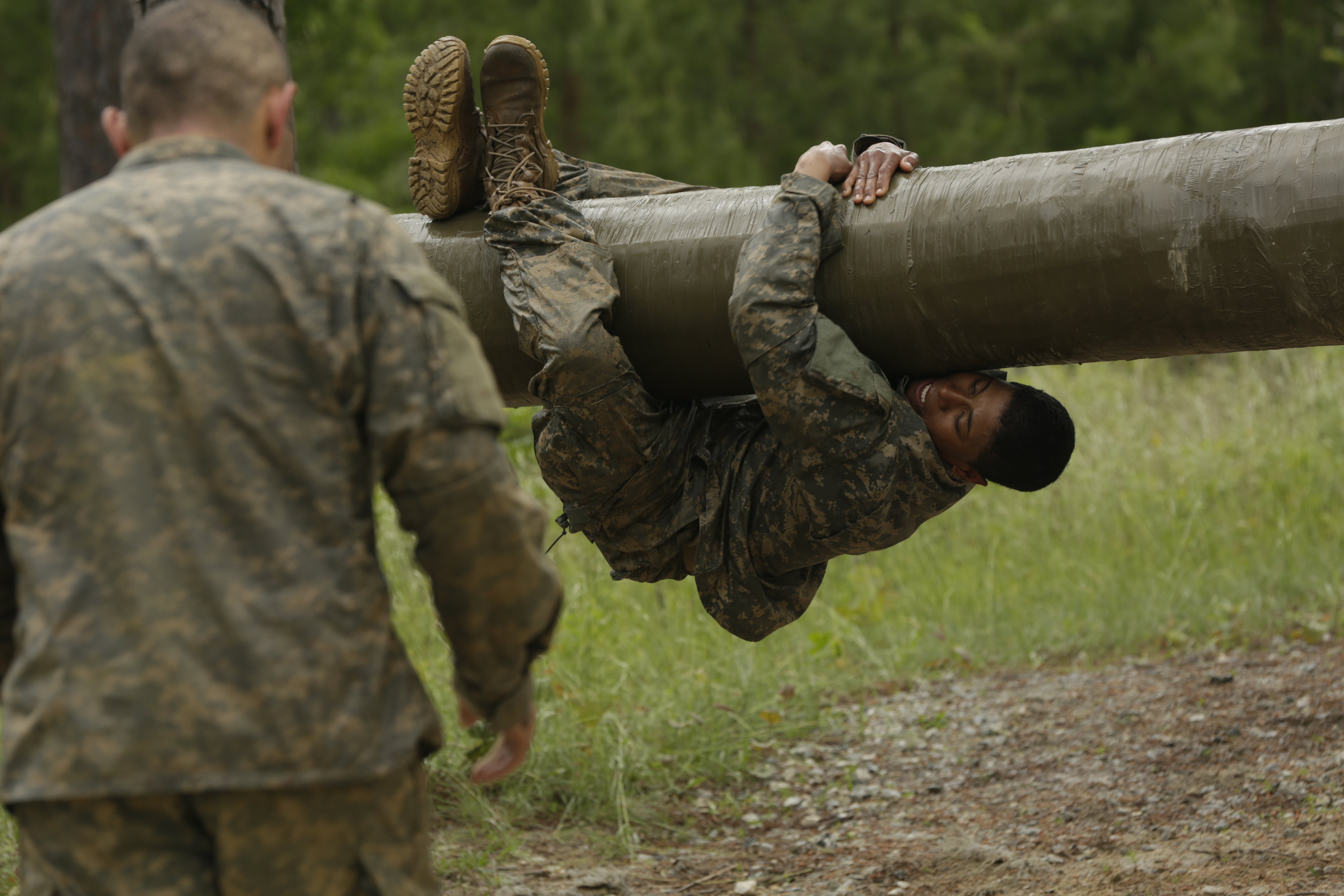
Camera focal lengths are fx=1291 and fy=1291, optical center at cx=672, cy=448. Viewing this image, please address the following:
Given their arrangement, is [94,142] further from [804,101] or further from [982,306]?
[804,101]

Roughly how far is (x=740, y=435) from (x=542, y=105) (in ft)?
3.79

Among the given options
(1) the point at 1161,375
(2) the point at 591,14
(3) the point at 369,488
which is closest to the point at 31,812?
(3) the point at 369,488

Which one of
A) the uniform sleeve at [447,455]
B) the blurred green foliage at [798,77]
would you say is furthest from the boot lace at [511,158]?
the blurred green foliage at [798,77]

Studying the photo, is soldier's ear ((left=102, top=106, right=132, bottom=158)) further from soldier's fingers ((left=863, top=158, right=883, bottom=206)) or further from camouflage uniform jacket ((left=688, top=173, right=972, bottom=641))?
soldier's fingers ((left=863, top=158, right=883, bottom=206))

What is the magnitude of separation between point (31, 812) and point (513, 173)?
2318mm

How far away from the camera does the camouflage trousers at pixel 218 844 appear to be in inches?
76.8

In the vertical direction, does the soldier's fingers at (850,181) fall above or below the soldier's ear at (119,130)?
below

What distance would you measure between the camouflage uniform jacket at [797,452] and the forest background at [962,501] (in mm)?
1438

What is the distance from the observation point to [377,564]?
Answer: 2.16 m

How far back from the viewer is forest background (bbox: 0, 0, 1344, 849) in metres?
5.68

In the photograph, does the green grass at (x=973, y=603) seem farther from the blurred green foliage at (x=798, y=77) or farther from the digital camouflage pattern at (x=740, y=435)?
the blurred green foliage at (x=798, y=77)

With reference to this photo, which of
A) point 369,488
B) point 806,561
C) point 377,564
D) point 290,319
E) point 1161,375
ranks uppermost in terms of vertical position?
point 290,319

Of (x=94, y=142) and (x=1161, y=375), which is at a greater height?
(x=94, y=142)

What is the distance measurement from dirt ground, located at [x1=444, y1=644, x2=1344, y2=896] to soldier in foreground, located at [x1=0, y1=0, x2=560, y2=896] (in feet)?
8.20
